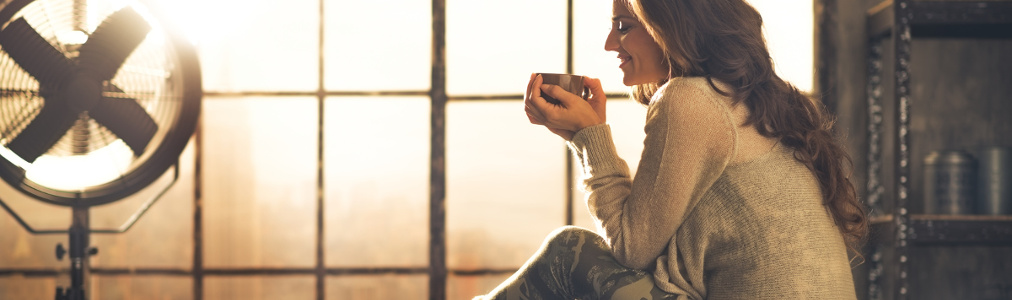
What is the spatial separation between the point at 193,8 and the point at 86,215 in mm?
841

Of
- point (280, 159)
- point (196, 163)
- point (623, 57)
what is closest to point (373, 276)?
point (280, 159)

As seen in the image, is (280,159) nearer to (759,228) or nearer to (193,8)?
(193,8)

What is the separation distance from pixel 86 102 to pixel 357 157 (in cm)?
87

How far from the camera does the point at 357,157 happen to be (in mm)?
2773

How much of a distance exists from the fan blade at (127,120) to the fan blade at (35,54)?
10cm

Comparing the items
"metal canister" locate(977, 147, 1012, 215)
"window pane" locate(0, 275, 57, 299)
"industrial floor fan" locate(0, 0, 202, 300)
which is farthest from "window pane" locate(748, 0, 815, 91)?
"window pane" locate(0, 275, 57, 299)

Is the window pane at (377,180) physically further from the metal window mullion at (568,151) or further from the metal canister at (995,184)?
the metal canister at (995,184)

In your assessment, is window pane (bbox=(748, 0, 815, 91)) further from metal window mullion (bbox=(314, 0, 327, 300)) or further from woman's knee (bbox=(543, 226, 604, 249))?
woman's knee (bbox=(543, 226, 604, 249))

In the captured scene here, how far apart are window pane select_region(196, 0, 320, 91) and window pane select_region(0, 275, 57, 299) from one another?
74 cm

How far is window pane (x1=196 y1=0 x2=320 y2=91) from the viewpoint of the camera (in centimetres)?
277

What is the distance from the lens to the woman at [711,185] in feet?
4.57

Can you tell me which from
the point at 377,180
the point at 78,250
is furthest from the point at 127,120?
the point at 377,180

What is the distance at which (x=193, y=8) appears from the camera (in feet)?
9.07

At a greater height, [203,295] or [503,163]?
[503,163]
